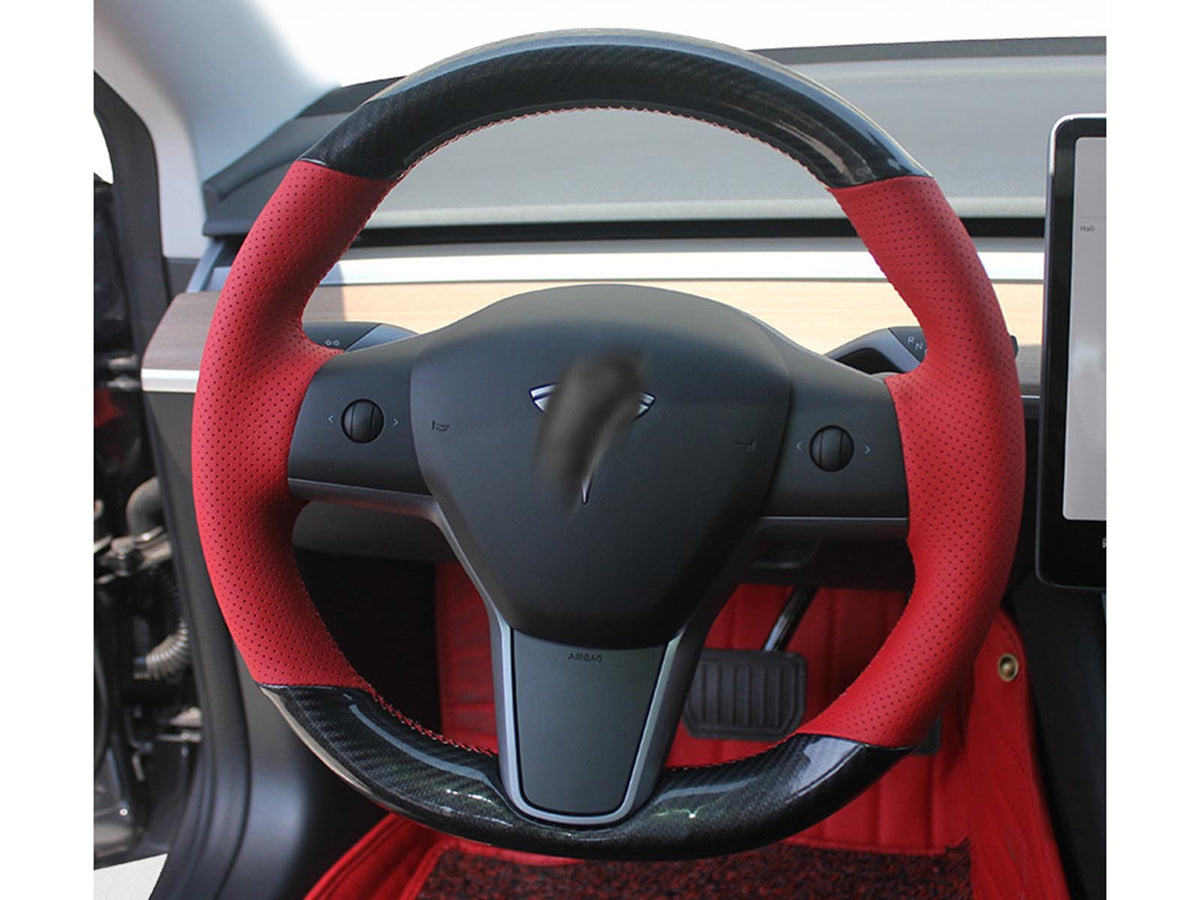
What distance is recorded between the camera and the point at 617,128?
952 millimetres

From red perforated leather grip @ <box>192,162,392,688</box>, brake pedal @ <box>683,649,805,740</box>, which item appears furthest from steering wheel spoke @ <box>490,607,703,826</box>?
brake pedal @ <box>683,649,805,740</box>

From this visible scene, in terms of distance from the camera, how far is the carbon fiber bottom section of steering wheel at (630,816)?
0.49 metres

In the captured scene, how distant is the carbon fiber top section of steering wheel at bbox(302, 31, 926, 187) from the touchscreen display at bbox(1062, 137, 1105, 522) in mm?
181

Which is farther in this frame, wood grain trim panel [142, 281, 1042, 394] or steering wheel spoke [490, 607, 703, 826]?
wood grain trim panel [142, 281, 1042, 394]

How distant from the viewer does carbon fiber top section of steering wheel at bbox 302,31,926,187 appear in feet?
1.50

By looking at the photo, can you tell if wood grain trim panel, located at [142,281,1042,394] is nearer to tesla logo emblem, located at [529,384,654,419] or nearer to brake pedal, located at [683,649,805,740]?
tesla logo emblem, located at [529,384,654,419]

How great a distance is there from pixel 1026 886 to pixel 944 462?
17.8 inches

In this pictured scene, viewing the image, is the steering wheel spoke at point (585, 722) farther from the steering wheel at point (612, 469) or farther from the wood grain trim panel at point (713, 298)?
the wood grain trim panel at point (713, 298)

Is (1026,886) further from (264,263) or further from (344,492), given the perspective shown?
(264,263)

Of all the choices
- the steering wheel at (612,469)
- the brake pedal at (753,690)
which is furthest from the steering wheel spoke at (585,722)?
the brake pedal at (753,690)

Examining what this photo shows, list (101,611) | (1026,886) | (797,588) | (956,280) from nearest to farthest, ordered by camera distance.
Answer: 1. (956,280)
2. (1026,886)
3. (797,588)
4. (101,611)

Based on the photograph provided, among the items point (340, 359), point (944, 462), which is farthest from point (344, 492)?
point (944, 462)

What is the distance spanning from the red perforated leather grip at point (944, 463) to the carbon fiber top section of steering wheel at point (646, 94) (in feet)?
0.08

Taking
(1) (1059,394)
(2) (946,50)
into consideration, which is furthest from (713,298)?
(2) (946,50)
